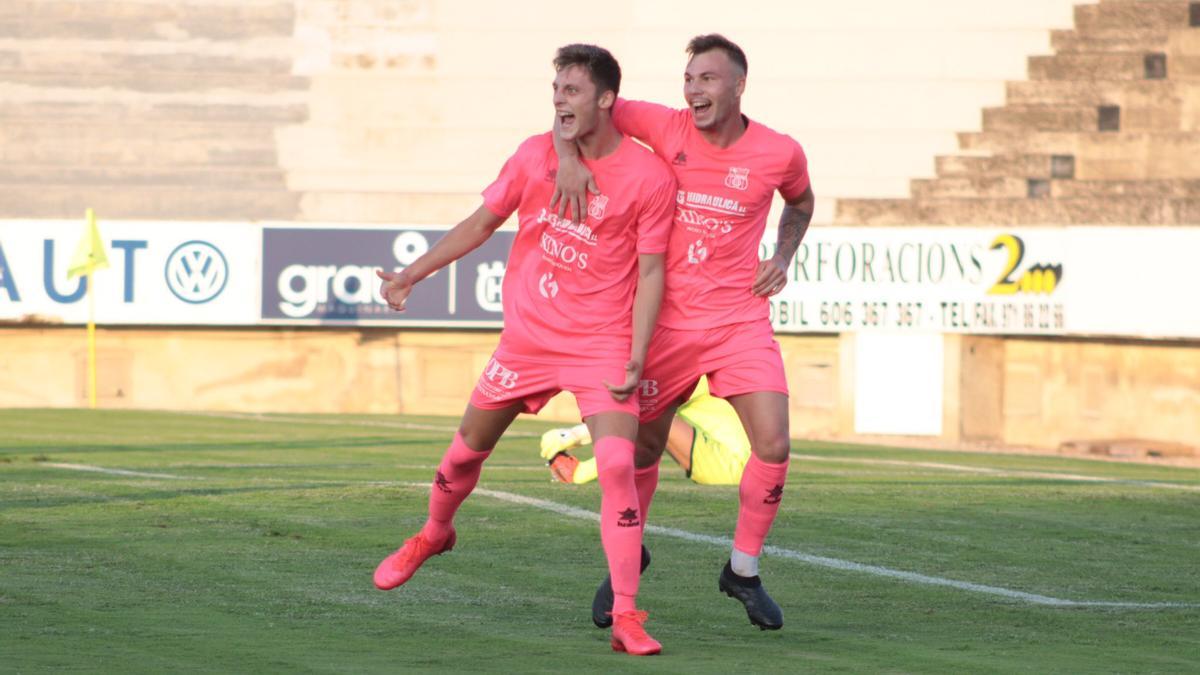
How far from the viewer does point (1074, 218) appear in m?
26.8

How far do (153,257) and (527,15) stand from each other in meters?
7.44

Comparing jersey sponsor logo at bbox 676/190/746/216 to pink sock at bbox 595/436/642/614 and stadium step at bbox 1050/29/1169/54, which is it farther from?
stadium step at bbox 1050/29/1169/54

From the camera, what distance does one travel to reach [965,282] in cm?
2459

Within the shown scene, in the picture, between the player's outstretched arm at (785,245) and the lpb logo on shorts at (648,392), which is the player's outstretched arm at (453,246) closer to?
the lpb logo on shorts at (648,392)

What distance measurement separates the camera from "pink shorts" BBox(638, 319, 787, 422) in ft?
23.1

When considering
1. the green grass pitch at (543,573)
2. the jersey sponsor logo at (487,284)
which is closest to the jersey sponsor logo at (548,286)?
the green grass pitch at (543,573)

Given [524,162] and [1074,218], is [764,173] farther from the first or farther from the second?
[1074,218]

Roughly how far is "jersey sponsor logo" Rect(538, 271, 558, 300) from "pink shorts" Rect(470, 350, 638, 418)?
24 centimetres

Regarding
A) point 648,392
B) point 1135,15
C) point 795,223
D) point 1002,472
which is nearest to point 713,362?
point 648,392

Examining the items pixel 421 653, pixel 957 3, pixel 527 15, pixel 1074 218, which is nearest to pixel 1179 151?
pixel 1074 218

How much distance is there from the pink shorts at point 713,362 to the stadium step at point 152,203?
21.4 meters

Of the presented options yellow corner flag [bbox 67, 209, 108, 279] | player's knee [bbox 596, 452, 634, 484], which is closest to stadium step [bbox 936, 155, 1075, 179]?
yellow corner flag [bbox 67, 209, 108, 279]

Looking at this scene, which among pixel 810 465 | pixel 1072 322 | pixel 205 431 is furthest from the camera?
pixel 1072 322

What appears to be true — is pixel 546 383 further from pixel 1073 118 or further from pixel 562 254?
pixel 1073 118
